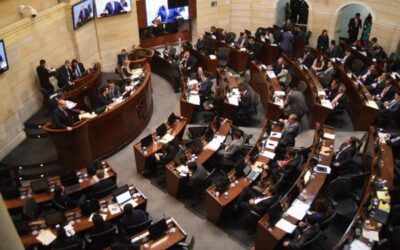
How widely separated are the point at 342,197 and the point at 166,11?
12568 mm

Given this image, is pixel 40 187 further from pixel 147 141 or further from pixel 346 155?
pixel 346 155

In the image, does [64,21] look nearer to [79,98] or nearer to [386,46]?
[79,98]

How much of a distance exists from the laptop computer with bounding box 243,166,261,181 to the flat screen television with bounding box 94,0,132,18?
32.1ft

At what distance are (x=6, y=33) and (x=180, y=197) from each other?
20.8 ft

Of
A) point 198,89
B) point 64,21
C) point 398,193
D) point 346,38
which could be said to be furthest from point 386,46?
point 64,21

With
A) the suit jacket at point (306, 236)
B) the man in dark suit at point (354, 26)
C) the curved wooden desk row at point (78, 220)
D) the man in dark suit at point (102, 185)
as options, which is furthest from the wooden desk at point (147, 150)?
the man in dark suit at point (354, 26)

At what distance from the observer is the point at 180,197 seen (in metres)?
9.34

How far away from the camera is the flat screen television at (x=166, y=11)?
1750cm

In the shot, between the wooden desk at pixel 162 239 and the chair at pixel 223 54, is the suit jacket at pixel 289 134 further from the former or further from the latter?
the chair at pixel 223 54

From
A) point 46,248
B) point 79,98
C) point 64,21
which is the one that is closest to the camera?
point 46,248

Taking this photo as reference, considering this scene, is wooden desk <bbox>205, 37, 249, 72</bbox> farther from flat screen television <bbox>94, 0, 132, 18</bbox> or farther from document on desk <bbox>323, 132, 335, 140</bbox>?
document on desk <bbox>323, 132, 335, 140</bbox>

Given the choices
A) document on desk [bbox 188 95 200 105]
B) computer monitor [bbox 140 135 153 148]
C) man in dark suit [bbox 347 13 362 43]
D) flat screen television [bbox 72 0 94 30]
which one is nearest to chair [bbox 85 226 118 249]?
computer monitor [bbox 140 135 153 148]

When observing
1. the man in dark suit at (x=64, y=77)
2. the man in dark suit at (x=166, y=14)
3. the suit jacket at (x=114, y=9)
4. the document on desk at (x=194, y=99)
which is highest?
the suit jacket at (x=114, y=9)

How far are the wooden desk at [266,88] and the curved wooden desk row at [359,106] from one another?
2114 mm
